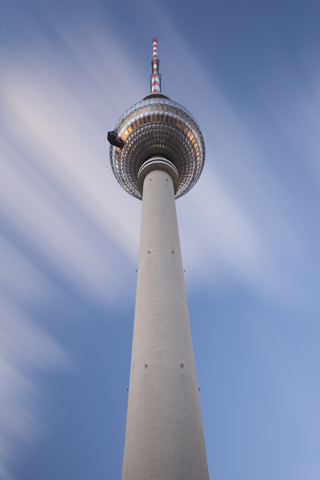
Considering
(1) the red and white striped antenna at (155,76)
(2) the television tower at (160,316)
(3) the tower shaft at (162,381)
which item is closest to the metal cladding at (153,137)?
(2) the television tower at (160,316)

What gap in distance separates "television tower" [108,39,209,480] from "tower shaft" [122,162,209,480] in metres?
0.04

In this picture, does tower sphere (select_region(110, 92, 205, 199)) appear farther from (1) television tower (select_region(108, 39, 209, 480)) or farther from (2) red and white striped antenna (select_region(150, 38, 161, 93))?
(2) red and white striped antenna (select_region(150, 38, 161, 93))

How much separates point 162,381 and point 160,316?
4.28m

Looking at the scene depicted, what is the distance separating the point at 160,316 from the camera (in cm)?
2198

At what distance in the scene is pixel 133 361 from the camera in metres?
21.0

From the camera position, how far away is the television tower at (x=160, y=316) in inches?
639

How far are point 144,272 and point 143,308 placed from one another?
3.21 m

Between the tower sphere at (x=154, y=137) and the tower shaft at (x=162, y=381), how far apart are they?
13994mm

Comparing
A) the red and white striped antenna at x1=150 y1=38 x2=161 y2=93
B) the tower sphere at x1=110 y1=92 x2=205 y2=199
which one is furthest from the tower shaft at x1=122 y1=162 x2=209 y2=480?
the red and white striped antenna at x1=150 y1=38 x2=161 y2=93

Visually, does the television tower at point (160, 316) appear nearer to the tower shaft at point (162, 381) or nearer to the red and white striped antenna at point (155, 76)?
the tower shaft at point (162, 381)

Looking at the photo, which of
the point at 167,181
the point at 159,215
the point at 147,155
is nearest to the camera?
the point at 159,215

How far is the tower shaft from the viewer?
52.1 ft

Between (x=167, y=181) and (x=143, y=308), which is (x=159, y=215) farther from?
(x=143, y=308)

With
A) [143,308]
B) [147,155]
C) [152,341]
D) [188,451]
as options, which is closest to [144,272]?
[143,308]
